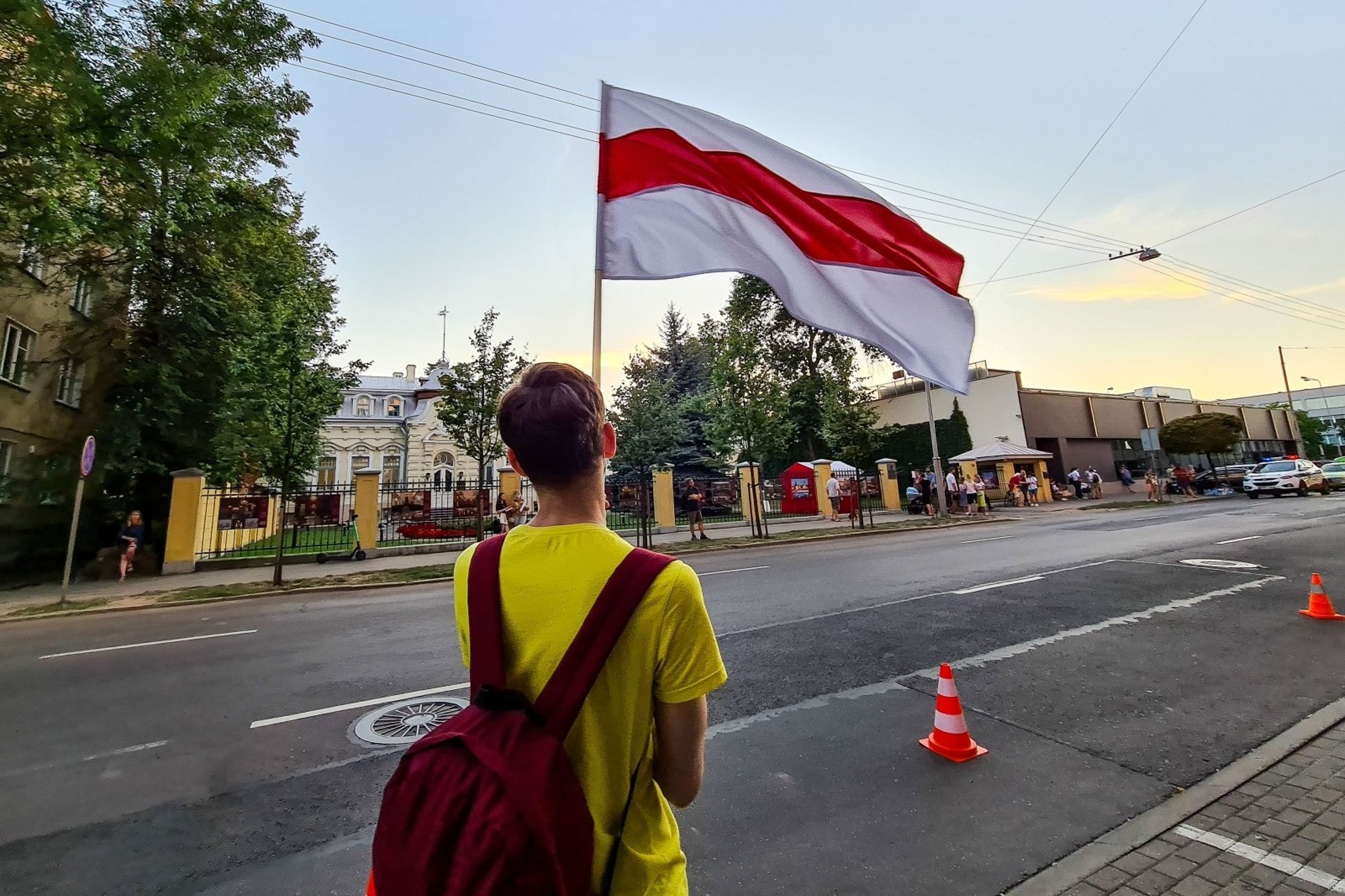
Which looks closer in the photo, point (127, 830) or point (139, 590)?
point (127, 830)

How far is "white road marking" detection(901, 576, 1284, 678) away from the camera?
564 centimetres

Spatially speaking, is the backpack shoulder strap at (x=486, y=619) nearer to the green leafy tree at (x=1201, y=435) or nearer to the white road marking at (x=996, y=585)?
the white road marking at (x=996, y=585)

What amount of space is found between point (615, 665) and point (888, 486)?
3322 cm

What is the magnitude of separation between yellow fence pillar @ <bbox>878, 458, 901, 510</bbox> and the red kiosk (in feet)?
16.9

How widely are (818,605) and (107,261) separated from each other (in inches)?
727

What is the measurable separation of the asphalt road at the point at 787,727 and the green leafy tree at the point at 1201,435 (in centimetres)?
3146

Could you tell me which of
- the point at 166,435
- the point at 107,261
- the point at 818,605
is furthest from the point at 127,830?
the point at 107,261

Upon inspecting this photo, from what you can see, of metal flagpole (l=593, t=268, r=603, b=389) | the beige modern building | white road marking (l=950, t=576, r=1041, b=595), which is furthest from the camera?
the beige modern building

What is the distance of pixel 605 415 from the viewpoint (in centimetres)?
158

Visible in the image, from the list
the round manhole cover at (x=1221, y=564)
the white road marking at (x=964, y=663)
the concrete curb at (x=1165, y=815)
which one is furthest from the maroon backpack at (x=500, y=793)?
the round manhole cover at (x=1221, y=564)

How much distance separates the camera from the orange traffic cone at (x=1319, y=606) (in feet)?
22.1

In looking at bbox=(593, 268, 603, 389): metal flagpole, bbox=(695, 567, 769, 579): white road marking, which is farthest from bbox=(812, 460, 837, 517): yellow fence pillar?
bbox=(593, 268, 603, 389): metal flagpole

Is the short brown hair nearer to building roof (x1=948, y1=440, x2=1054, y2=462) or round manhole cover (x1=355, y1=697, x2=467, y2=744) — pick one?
round manhole cover (x1=355, y1=697, x2=467, y2=744)

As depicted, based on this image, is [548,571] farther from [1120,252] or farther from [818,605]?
[1120,252]
